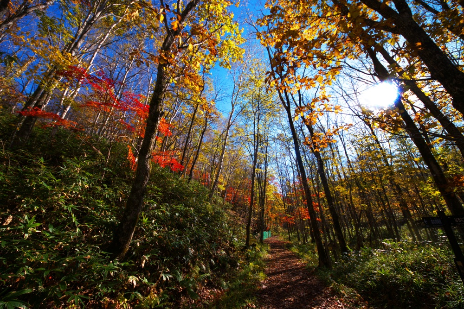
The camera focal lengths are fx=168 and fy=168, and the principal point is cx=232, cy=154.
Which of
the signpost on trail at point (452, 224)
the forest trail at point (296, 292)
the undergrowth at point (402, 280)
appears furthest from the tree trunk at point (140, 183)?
the undergrowth at point (402, 280)

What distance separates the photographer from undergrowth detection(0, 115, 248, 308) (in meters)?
2.19

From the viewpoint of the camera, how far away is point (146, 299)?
303 cm

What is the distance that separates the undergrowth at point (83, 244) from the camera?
2191 millimetres

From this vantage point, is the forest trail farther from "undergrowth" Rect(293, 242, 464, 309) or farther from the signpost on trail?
the signpost on trail

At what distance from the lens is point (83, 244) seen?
9.73ft

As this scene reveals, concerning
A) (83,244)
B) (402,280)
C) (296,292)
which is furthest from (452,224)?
(83,244)

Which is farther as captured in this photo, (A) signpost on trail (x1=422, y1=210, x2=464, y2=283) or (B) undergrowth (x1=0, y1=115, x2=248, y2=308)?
(A) signpost on trail (x1=422, y1=210, x2=464, y2=283)

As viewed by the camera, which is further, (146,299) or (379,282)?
(379,282)

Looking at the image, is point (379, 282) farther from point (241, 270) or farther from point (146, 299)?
point (146, 299)

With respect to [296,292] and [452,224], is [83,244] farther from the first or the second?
[452,224]

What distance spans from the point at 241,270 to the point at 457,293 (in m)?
5.49

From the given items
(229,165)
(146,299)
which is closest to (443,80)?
(146,299)

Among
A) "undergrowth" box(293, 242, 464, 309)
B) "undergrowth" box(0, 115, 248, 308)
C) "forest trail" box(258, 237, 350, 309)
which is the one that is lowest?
"forest trail" box(258, 237, 350, 309)

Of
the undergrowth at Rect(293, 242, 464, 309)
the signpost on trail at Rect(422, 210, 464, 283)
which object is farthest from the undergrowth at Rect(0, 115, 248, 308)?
the signpost on trail at Rect(422, 210, 464, 283)
